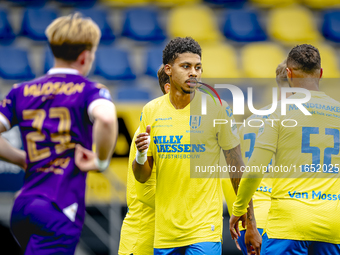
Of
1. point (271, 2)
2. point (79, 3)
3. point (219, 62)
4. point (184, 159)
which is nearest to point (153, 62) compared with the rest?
point (219, 62)

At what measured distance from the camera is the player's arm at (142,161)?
3.36 m

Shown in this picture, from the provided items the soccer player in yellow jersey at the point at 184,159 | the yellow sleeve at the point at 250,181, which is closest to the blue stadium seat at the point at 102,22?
the soccer player in yellow jersey at the point at 184,159

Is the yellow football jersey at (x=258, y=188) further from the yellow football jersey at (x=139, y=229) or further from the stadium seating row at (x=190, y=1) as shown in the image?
the stadium seating row at (x=190, y=1)

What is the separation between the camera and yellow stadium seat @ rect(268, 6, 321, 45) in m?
10.4

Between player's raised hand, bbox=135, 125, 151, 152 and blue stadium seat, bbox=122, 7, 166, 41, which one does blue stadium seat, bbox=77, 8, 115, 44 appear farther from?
player's raised hand, bbox=135, 125, 151, 152

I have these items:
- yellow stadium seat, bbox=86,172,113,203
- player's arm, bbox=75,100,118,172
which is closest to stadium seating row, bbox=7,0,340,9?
yellow stadium seat, bbox=86,172,113,203

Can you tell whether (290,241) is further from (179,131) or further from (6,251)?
(6,251)

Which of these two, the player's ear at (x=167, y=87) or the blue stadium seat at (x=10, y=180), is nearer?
the player's ear at (x=167, y=87)

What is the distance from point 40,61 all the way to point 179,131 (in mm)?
7210

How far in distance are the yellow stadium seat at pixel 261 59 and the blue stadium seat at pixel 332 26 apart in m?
1.37

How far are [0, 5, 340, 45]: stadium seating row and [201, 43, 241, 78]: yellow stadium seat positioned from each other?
593 millimetres

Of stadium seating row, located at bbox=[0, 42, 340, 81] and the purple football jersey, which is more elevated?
the purple football jersey

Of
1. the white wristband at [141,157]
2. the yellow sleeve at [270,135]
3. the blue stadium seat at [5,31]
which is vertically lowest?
the blue stadium seat at [5,31]

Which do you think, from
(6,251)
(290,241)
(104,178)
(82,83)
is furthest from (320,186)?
(6,251)
